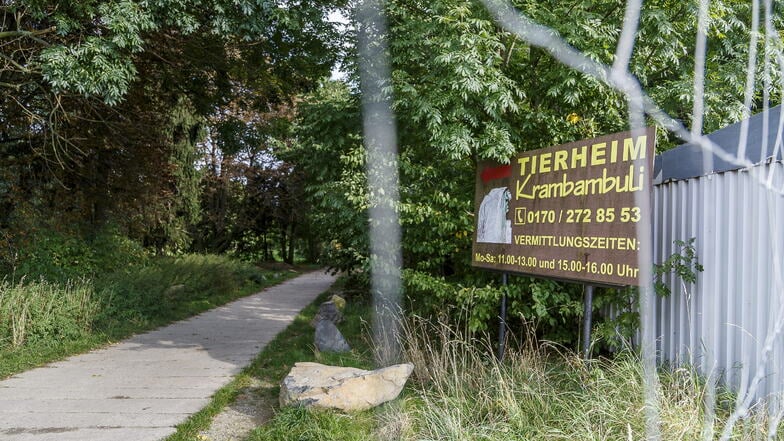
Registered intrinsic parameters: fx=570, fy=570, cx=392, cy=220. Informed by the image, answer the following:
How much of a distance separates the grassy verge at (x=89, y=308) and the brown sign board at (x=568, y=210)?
5.47 m

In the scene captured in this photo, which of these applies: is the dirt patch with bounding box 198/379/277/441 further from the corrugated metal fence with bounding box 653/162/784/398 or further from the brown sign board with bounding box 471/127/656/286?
the corrugated metal fence with bounding box 653/162/784/398

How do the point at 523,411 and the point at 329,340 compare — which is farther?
the point at 329,340

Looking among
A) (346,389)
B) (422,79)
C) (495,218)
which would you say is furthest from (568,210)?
(346,389)

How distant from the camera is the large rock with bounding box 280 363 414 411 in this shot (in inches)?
179

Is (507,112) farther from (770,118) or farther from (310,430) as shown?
(310,430)

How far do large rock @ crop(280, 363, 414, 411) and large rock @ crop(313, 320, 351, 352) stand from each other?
232 cm

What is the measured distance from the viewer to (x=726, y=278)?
4.23 meters

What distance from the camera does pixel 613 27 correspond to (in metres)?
5.48

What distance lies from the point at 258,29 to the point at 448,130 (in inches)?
109

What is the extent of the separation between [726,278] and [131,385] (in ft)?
18.2

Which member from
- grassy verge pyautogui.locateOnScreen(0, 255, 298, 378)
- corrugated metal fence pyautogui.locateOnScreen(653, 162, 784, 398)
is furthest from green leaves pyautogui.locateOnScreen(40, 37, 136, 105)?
corrugated metal fence pyautogui.locateOnScreen(653, 162, 784, 398)

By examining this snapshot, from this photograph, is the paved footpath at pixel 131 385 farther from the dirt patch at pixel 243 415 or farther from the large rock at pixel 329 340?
the large rock at pixel 329 340

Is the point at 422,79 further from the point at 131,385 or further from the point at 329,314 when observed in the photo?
the point at 329,314

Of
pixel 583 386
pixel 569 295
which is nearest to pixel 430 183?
pixel 569 295
